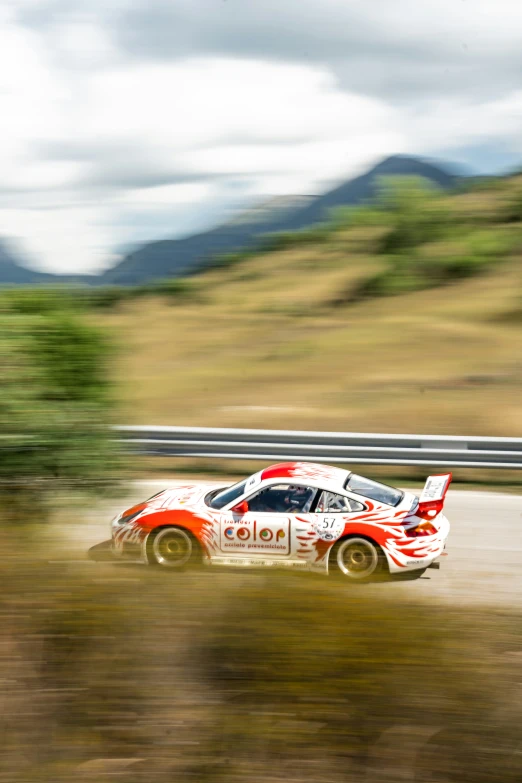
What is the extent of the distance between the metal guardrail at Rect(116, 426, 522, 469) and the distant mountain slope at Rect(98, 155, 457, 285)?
239cm

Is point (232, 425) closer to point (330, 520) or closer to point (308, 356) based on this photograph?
point (308, 356)

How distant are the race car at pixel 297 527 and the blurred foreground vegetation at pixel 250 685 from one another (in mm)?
2839

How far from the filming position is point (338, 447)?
1137cm

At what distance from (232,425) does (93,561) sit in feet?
32.5

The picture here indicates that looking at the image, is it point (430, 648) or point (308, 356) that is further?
point (308, 356)

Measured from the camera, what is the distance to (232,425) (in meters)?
14.5

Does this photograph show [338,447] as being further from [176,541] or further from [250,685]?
[250,685]

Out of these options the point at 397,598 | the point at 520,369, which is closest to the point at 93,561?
the point at 397,598

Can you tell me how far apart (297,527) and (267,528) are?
9.6 inches

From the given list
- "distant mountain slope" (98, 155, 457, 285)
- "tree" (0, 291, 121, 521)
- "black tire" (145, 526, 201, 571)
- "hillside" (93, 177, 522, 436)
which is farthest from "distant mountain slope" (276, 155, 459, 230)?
"black tire" (145, 526, 201, 571)

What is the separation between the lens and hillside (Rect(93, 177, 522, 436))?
48.8 feet

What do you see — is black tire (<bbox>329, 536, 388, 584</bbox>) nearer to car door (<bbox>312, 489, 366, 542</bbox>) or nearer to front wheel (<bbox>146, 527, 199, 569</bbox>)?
car door (<bbox>312, 489, 366, 542</bbox>)

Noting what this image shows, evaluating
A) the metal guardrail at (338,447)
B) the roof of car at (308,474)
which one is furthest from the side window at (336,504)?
Answer: the metal guardrail at (338,447)

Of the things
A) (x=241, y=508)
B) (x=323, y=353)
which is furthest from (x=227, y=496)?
(x=323, y=353)
